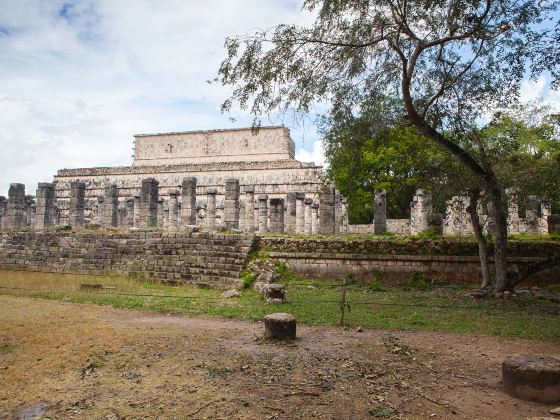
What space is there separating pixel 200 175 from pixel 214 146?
5826 millimetres

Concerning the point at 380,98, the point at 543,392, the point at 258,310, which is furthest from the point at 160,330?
the point at 380,98

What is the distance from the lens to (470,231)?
2003 cm

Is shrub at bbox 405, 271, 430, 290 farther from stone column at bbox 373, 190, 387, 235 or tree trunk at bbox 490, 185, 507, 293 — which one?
stone column at bbox 373, 190, 387, 235

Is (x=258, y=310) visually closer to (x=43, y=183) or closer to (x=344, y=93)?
(x=344, y=93)

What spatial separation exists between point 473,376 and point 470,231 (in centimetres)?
1627

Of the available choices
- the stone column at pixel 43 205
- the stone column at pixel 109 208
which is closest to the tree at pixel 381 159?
the stone column at pixel 109 208

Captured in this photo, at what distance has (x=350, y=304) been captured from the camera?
Answer: 9.16 metres

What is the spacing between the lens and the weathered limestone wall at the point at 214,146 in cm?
3544

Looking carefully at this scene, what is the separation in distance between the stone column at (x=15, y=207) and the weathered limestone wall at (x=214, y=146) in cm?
1587

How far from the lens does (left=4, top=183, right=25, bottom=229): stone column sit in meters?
22.4

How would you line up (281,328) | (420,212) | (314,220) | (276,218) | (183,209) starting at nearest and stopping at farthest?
(281,328), (276,218), (183,209), (420,212), (314,220)

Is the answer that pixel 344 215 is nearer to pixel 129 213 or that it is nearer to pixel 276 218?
pixel 276 218

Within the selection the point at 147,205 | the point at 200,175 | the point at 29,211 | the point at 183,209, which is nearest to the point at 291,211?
the point at 183,209

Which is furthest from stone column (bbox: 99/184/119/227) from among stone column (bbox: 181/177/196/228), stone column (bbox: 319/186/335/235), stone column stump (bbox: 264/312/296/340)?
stone column stump (bbox: 264/312/296/340)
